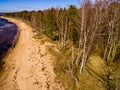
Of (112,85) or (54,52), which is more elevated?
(54,52)

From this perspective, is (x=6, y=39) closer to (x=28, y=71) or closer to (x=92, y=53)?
(x=28, y=71)

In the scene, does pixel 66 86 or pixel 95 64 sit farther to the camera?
pixel 95 64

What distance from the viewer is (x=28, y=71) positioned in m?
28.0

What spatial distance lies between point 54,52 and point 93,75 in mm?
12232

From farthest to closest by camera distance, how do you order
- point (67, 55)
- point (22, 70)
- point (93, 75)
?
point (67, 55), point (22, 70), point (93, 75)

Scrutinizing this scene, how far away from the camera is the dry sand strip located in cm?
2348

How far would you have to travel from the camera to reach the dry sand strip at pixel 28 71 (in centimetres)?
2348

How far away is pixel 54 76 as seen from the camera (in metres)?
26.5

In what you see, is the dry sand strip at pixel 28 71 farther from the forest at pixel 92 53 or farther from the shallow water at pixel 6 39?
the shallow water at pixel 6 39

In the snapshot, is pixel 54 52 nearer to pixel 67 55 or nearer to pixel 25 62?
pixel 67 55

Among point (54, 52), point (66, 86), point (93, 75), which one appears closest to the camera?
point (66, 86)

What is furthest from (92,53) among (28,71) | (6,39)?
(6,39)

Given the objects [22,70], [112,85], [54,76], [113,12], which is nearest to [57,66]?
[54,76]

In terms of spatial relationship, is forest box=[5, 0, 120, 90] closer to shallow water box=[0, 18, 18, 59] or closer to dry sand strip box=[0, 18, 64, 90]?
dry sand strip box=[0, 18, 64, 90]
